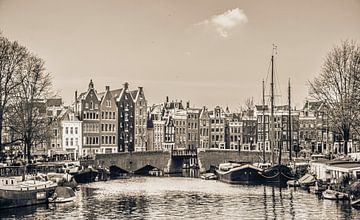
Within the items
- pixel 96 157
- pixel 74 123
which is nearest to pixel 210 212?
pixel 96 157

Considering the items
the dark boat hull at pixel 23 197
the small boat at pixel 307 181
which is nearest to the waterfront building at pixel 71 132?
the small boat at pixel 307 181

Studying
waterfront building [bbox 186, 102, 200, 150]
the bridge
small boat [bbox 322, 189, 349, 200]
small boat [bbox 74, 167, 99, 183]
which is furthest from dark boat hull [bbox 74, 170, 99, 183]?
waterfront building [bbox 186, 102, 200, 150]

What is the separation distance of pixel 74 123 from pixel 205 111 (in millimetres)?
24461

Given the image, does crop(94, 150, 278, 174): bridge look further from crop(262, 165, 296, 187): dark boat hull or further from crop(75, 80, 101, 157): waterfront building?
crop(262, 165, 296, 187): dark boat hull

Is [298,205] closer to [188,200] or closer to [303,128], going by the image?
[188,200]

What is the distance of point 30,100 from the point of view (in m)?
55.1

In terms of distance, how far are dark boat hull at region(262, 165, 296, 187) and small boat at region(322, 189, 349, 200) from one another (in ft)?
51.6

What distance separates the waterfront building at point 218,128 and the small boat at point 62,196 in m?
55.3

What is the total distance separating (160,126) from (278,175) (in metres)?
39.1

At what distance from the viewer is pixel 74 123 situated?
275ft

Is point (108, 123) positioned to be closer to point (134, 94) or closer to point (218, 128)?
point (134, 94)

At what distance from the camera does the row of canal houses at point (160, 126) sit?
83750 mm

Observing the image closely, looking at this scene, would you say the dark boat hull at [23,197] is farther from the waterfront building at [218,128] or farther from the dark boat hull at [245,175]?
the waterfront building at [218,128]

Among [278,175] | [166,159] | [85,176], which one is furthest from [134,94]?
[278,175]
